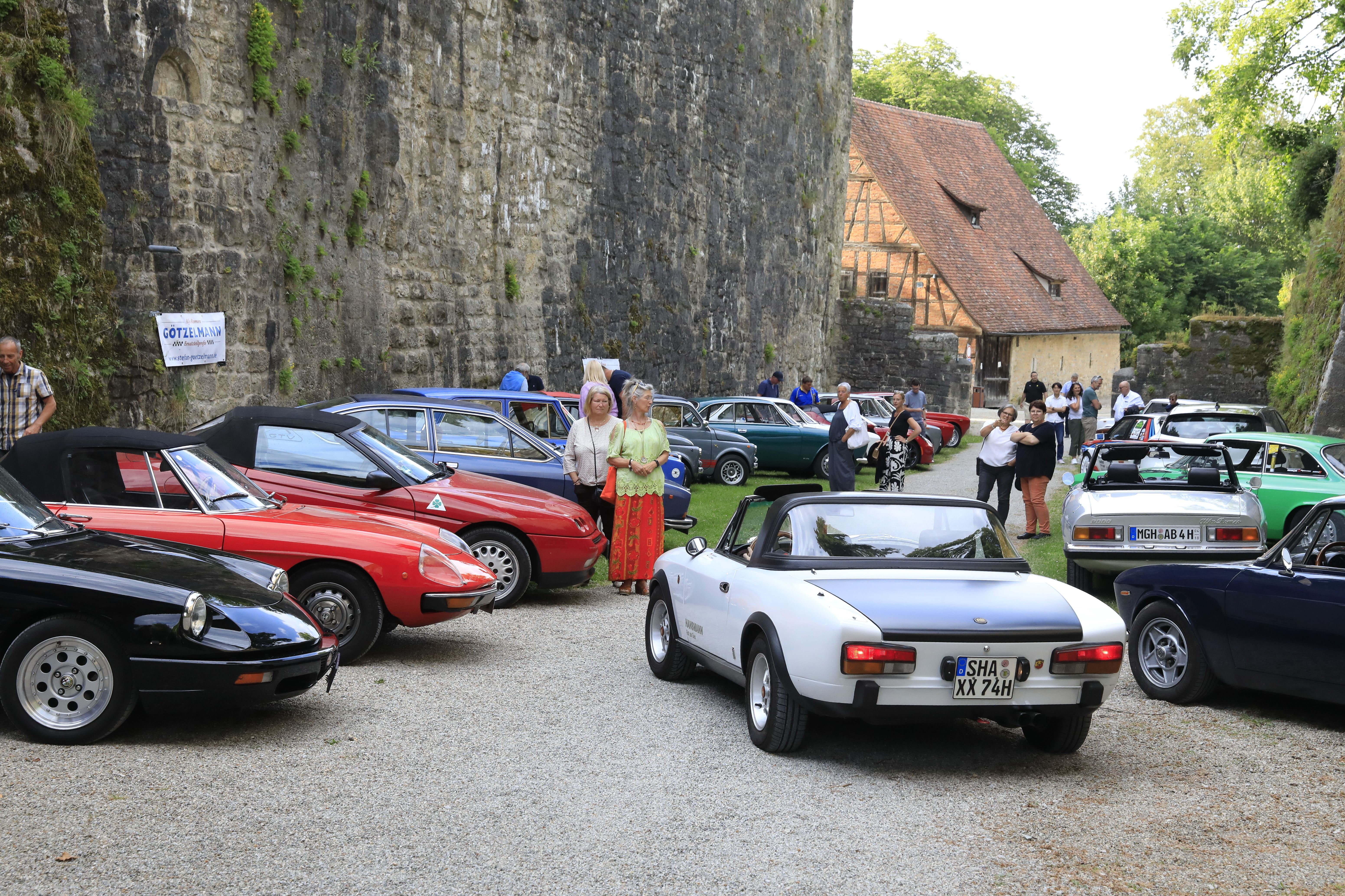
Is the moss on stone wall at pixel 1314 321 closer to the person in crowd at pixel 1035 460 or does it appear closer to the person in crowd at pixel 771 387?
the person in crowd at pixel 771 387

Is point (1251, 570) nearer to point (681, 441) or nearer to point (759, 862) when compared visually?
point (759, 862)

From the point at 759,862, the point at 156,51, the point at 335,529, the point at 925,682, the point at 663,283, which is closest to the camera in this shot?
the point at 759,862

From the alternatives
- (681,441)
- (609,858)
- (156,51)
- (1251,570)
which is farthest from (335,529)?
(681,441)

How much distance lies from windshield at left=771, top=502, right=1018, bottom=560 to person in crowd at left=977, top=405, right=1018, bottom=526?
327 inches

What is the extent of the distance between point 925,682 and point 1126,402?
20.7 meters

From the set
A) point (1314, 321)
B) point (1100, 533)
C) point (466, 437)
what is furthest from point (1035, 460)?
point (1314, 321)

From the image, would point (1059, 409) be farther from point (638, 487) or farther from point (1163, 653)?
point (1163, 653)

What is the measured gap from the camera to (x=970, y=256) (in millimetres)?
48000

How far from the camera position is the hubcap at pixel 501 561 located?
34.6 ft

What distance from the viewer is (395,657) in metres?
8.73

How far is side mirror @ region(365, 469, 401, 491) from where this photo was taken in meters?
10.1

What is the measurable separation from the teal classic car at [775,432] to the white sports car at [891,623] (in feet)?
50.7

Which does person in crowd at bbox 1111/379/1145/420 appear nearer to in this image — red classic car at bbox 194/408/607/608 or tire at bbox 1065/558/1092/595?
tire at bbox 1065/558/1092/595

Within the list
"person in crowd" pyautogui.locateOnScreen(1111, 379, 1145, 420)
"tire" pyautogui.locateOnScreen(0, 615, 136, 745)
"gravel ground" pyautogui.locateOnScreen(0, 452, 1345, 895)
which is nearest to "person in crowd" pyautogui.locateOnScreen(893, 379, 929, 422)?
"person in crowd" pyautogui.locateOnScreen(1111, 379, 1145, 420)
